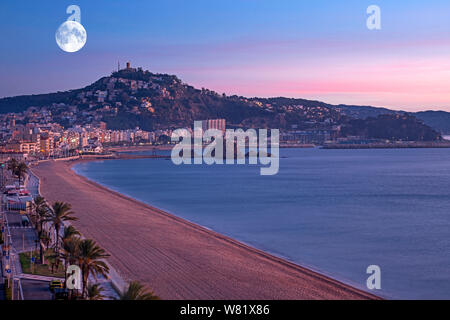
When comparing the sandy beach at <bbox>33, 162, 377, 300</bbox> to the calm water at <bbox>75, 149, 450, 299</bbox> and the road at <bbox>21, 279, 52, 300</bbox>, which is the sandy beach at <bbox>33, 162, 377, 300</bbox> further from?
the road at <bbox>21, 279, 52, 300</bbox>

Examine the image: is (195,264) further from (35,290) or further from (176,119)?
(176,119)

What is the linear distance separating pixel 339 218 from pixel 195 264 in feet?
40.2

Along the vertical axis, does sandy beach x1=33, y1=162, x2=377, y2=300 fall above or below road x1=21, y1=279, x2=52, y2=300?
below

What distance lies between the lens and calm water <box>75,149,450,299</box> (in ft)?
49.8

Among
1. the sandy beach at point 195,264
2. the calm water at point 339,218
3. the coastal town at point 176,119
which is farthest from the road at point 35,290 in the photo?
the coastal town at point 176,119

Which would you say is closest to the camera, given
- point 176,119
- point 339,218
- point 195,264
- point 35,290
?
point 35,290

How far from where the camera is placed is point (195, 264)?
14148mm

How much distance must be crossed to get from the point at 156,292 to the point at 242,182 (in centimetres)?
3460

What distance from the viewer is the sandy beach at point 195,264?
11.8 m

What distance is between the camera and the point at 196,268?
44.9ft

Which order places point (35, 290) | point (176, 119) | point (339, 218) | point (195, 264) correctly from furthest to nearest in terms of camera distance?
1. point (176, 119)
2. point (339, 218)
3. point (195, 264)
4. point (35, 290)

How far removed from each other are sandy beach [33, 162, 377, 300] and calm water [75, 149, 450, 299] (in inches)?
45.1

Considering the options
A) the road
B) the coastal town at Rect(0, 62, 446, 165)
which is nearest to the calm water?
the road

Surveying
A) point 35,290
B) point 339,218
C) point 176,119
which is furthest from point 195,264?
point 176,119
